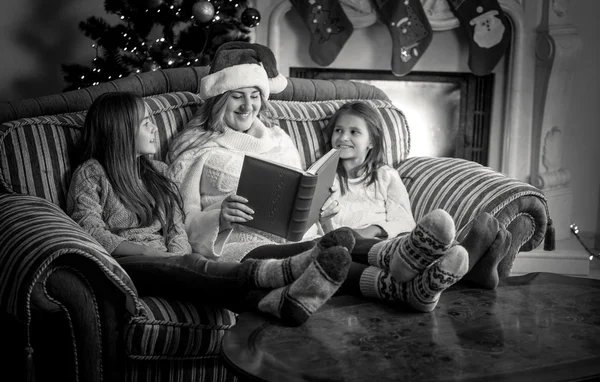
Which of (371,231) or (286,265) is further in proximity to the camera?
(371,231)

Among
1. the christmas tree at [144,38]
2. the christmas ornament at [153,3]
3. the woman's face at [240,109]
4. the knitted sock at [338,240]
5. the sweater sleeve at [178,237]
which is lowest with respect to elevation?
the sweater sleeve at [178,237]

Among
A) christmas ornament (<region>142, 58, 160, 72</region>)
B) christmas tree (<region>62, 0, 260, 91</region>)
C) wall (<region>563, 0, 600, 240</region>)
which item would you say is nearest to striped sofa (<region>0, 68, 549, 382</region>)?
christmas ornament (<region>142, 58, 160, 72</region>)

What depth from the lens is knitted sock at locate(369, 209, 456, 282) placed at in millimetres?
1464

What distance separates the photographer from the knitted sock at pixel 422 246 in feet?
4.80

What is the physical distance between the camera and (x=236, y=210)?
2.00 meters

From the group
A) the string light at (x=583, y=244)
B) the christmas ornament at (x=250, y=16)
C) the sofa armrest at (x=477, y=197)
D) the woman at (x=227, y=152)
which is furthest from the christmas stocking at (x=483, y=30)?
the woman at (x=227, y=152)

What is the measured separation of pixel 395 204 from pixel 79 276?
3.71 feet

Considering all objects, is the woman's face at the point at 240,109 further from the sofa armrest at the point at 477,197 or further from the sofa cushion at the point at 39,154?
the sofa armrest at the point at 477,197

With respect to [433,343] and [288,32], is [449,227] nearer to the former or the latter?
[433,343]

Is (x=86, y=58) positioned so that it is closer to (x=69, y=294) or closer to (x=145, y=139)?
(x=145, y=139)

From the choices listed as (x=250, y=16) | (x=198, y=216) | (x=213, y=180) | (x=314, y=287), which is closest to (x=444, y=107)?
(x=250, y=16)

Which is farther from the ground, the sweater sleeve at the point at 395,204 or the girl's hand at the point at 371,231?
the sweater sleeve at the point at 395,204

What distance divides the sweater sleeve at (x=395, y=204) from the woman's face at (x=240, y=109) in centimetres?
47

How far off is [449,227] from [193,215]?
91cm
